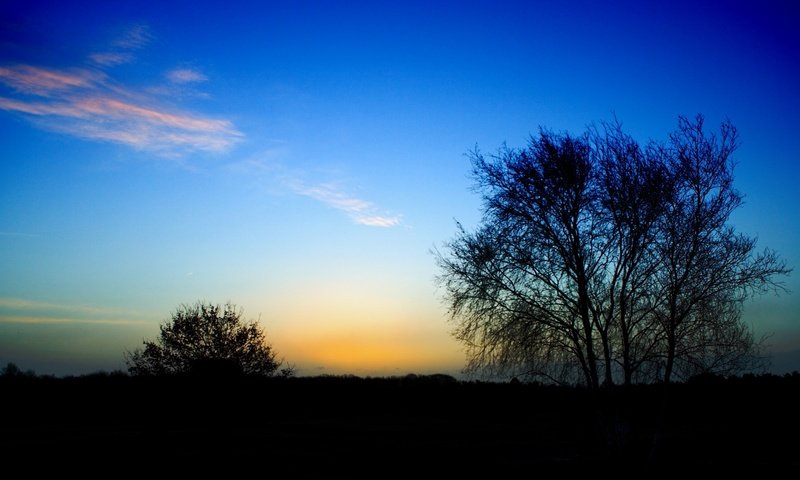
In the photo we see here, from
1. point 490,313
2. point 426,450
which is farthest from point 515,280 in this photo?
point 426,450

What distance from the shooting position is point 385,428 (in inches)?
1275

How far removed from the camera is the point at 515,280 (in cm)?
1598

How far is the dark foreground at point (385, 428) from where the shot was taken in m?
16.6

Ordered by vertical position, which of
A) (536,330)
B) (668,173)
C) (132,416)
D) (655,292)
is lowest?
(132,416)

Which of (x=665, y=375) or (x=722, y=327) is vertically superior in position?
(x=722, y=327)

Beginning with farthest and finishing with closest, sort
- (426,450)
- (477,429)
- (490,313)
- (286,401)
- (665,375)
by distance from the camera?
(286,401) → (477,429) → (426,450) → (490,313) → (665,375)

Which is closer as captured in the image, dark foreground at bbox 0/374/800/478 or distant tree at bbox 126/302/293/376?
dark foreground at bbox 0/374/800/478

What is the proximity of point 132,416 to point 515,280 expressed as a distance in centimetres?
3074

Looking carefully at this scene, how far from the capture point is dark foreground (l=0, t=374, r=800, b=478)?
653 inches

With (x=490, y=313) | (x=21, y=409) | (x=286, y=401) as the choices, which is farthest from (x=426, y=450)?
(x=21, y=409)

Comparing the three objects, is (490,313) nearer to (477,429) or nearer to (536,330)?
(536,330)

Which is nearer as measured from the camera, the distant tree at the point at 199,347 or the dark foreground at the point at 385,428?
the dark foreground at the point at 385,428

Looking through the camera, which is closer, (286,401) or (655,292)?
(655,292)

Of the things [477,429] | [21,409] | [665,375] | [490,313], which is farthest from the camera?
[21,409]
